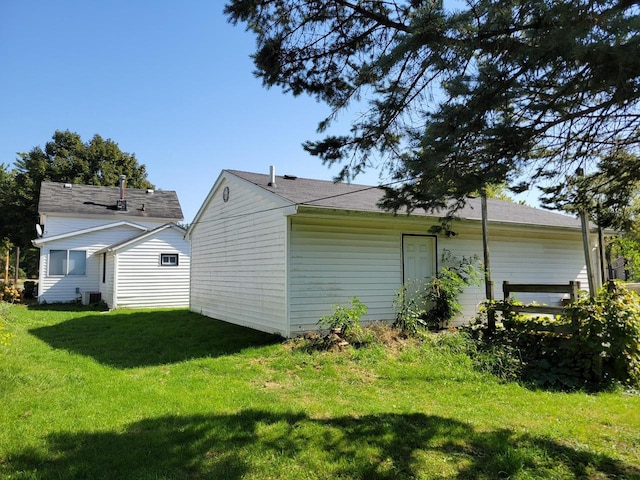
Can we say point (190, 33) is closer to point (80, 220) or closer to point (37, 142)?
point (80, 220)

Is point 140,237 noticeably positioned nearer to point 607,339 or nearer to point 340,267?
point 340,267

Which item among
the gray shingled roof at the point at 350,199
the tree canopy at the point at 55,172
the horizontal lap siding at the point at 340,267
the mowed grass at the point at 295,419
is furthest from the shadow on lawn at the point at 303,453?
the tree canopy at the point at 55,172

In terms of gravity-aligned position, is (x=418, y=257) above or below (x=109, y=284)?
above

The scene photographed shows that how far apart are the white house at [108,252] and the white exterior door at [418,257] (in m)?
10.9

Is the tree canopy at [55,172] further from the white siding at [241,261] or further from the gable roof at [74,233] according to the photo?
the white siding at [241,261]

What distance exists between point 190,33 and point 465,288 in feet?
29.5

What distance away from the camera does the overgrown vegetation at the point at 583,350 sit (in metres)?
6.51

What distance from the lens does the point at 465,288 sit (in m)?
11.1

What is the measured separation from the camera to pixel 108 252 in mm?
17688

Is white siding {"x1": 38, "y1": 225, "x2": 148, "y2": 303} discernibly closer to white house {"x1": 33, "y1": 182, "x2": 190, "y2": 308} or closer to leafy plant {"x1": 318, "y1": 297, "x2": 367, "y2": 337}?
white house {"x1": 33, "y1": 182, "x2": 190, "y2": 308}

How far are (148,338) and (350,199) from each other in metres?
5.91

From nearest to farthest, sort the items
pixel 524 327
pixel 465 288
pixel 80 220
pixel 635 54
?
pixel 635 54, pixel 524 327, pixel 465 288, pixel 80 220

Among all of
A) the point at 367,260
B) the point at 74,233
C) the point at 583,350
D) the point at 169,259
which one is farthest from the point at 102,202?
the point at 583,350

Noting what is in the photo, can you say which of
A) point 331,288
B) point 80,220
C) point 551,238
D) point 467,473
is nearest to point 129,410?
point 467,473
